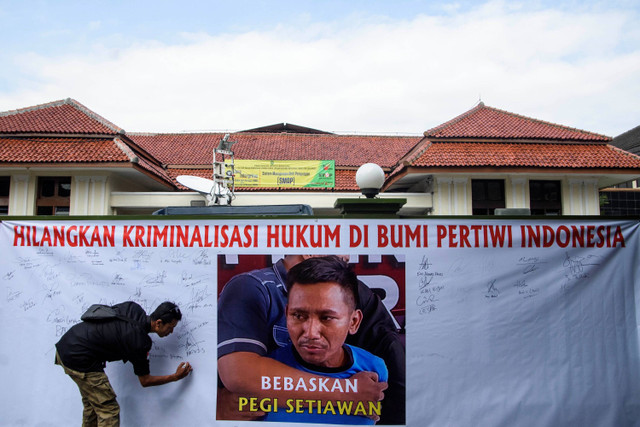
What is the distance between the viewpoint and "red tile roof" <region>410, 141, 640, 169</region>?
15.2 metres

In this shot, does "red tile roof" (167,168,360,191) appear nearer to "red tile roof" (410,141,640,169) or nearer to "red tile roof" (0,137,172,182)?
"red tile roof" (0,137,172,182)

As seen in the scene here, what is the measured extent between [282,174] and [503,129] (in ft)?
26.1

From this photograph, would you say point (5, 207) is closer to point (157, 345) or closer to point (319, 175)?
point (319, 175)

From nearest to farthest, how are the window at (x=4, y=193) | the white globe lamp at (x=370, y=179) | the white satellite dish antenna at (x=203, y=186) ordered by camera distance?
the white globe lamp at (x=370, y=179) → the white satellite dish antenna at (x=203, y=186) → the window at (x=4, y=193)

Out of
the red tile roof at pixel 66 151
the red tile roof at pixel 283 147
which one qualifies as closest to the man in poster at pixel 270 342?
the red tile roof at pixel 66 151

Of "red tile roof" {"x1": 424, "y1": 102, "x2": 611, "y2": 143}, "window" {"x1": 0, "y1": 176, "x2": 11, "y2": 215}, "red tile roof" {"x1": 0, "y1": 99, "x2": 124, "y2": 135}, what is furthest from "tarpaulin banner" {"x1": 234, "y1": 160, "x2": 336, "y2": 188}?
"window" {"x1": 0, "y1": 176, "x2": 11, "y2": 215}

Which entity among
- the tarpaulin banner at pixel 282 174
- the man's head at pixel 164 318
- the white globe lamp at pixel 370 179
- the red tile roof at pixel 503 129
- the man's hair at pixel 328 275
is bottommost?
the man's head at pixel 164 318

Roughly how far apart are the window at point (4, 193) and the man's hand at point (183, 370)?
14.1m

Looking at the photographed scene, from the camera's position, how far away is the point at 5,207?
51.8 ft

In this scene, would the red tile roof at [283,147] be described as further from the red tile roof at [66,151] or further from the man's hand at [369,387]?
the man's hand at [369,387]

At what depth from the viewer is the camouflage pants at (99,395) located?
4.36 metres

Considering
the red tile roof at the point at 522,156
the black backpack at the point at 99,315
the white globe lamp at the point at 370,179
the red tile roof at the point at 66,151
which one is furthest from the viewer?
the red tile roof at the point at 522,156

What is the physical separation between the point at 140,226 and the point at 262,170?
41.7 ft

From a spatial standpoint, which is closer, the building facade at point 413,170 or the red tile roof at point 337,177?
the building facade at point 413,170
